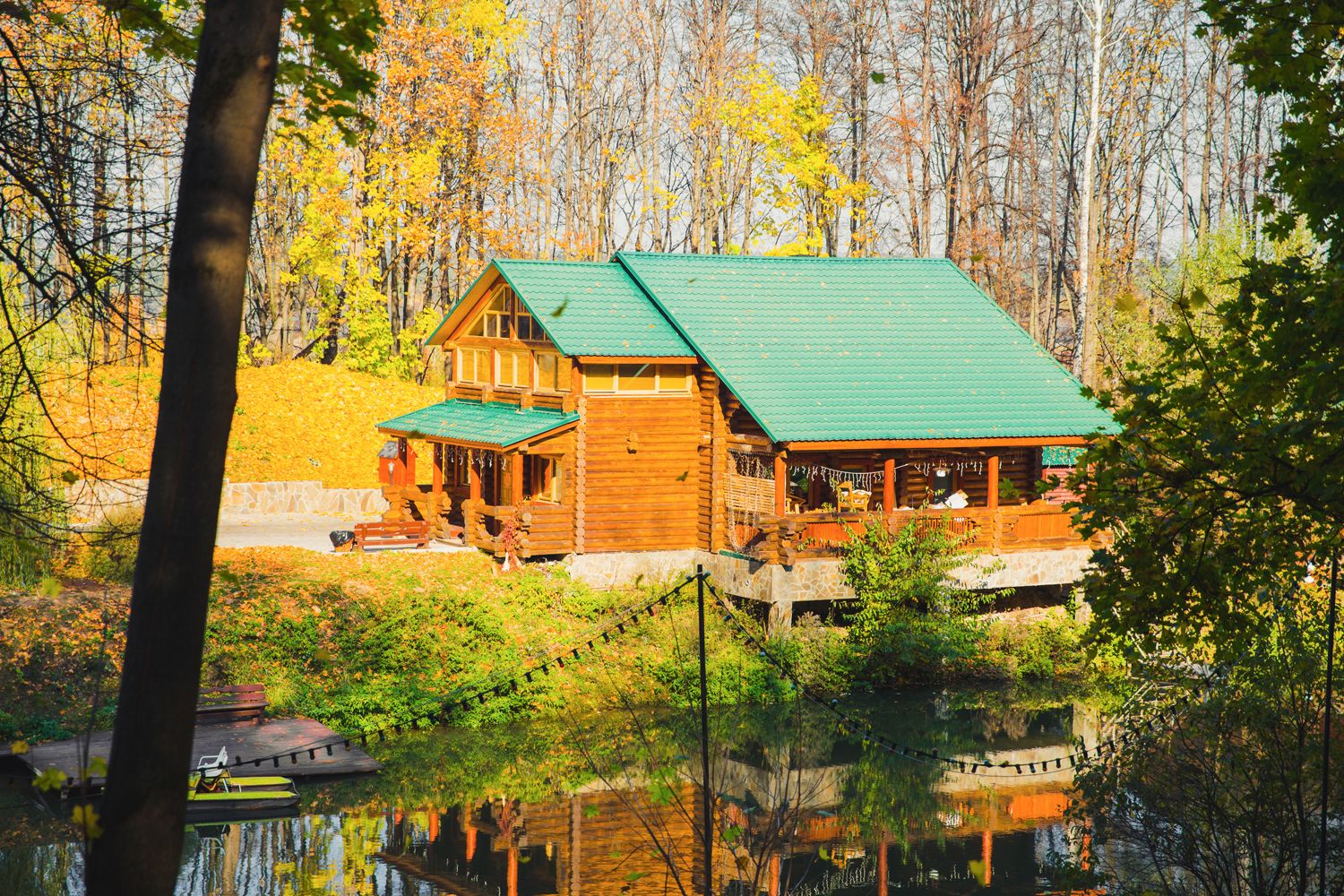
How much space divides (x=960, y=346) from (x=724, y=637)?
325 inches

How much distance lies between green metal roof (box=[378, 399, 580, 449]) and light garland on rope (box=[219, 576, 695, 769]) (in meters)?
3.70

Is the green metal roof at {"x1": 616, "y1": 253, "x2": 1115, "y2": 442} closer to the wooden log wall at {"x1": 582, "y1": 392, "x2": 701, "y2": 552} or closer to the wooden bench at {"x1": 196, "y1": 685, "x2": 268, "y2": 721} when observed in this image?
the wooden log wall at {"x1": 582, "y1": 392, "x2": 701, "y2": 552}

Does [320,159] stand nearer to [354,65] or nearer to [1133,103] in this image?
[1133,103]

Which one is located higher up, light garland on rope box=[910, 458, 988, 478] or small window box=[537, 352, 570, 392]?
small window box=[537, 352, 570, 392]

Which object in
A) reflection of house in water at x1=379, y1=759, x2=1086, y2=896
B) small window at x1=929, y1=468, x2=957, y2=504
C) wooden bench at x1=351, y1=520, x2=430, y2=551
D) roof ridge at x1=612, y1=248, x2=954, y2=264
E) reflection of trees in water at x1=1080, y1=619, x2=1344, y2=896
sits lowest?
reflection of house in water at x1=379, y1=759, x2=1086, y2=896

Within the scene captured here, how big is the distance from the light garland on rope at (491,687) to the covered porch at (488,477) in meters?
2.07

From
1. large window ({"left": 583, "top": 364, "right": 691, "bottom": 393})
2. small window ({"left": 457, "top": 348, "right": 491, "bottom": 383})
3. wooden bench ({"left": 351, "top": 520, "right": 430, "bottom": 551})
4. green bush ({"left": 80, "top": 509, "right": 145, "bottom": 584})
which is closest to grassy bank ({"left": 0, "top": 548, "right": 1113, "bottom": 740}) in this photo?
green bush ({"left": 80, "top": 509, "right": 145, "bottom": 584})

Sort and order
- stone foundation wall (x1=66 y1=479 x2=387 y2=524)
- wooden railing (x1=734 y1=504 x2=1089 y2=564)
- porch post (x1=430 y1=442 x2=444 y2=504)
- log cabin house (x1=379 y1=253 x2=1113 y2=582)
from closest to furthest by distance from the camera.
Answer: wooden railing (x1=734 y1=504 x2=1089 y2=564)
log cabin house (x1=379 y1=253 x2=1113 y2=582)
porch post (x1=430 y1=442 x2=444 y2=504)
stone foundation wall (x1=66 y1=479 x2=387 y2=524)

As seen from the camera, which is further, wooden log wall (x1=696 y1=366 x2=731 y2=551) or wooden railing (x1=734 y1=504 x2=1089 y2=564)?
wooden log wall (x1=696 y1=366 x2=731 y2=551)

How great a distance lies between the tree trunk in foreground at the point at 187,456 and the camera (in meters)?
5.19

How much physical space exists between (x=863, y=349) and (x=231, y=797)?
15.1 m

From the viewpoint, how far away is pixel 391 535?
2638 centimetres

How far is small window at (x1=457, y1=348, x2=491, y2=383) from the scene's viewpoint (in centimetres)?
2873

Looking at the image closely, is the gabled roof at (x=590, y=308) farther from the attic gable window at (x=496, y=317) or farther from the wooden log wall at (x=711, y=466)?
the wooden log wall at (x=711, y=466)
